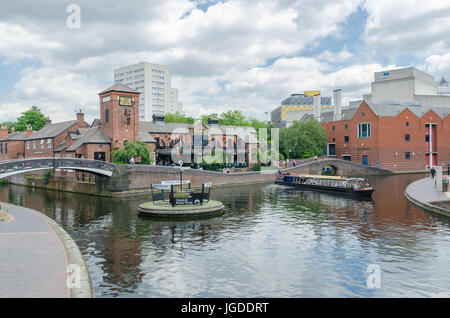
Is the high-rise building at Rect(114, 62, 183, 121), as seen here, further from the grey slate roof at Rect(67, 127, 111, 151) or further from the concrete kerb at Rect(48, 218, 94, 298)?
the concrete kerb at Rect(48, 218, 94, 298)

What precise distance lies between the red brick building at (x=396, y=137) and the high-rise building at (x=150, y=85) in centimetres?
10017

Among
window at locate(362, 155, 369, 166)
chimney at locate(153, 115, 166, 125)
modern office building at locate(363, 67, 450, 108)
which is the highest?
modern office building at locate(363, 67, 450, 108)

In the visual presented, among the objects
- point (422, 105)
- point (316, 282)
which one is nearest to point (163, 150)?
point (316, 282)

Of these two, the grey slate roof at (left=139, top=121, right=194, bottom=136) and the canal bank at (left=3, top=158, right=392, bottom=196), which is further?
the grey slate roof at (left=139, top=121, right=194, bottom=136)

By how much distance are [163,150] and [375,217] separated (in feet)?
134

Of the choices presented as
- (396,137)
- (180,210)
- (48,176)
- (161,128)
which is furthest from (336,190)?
(48,176)

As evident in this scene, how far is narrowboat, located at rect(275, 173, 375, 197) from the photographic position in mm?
40062

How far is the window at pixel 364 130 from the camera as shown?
7331 centimetres

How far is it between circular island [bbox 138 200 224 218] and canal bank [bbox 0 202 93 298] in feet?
28.5

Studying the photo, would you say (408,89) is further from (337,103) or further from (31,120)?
(31,120)

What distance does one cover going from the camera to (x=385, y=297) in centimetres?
1324

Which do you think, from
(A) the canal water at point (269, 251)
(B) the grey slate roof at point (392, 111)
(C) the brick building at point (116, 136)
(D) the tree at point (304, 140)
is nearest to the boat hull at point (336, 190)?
(A) the canal water at point (269, 251)

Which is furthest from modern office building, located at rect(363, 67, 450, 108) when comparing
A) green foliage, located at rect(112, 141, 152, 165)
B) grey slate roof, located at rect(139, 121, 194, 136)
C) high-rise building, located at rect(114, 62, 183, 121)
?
high-rise building, located at rect(114, 62, 183, 121)
